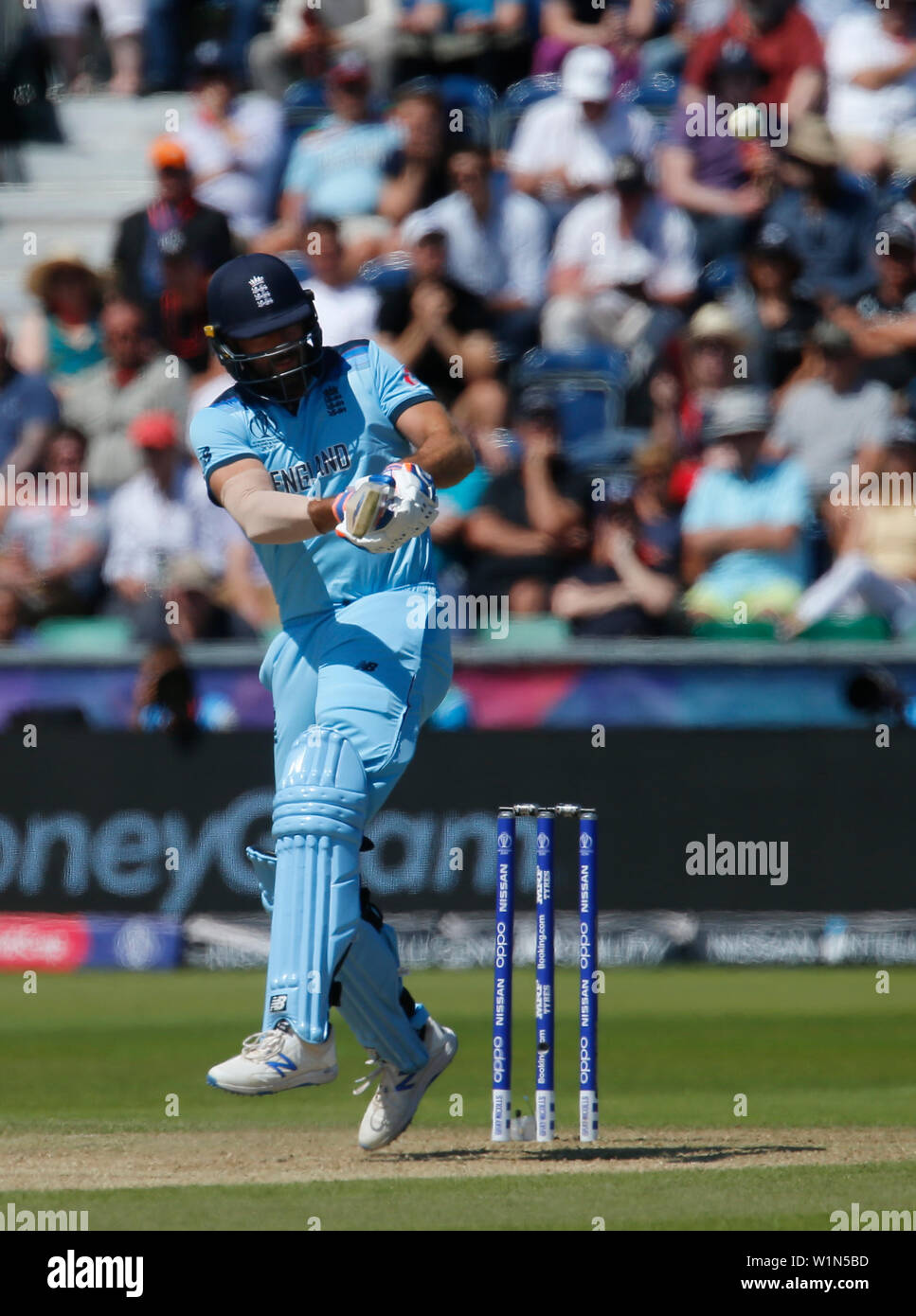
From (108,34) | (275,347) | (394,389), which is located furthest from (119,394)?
(275,347)

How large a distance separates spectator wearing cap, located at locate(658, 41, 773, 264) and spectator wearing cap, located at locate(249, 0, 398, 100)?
2589 mm

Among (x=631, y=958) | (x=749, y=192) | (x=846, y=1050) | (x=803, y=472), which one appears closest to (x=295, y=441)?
(x=846, y=1050)

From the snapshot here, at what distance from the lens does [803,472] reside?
13.6 metres

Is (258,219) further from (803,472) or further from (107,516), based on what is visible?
(803,472)

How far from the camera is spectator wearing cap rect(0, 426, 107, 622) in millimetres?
14367

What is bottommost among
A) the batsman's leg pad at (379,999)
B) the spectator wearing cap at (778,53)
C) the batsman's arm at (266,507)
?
the batsman's leg pad at (379,999)

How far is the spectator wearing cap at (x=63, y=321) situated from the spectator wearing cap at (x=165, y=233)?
1.28 ft

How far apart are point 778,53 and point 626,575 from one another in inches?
186

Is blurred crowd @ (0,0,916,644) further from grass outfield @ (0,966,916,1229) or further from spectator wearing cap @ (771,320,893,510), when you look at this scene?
grass outfield @ (0,966,916,1229)

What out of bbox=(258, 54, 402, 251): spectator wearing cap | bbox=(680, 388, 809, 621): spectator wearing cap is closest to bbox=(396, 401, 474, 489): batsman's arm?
bbox=(680, 388, 809, 621): spectator wearing cap

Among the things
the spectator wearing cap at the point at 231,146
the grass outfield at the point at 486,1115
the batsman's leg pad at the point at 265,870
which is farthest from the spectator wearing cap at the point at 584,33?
the batsman's leg pad at the point at 265,870

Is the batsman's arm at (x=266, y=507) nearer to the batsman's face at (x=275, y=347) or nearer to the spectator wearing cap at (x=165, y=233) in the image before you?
the batsman's face at (x=275, y=347)

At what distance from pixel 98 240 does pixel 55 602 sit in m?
4.44

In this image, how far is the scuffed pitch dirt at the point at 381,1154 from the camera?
20.1 ft
